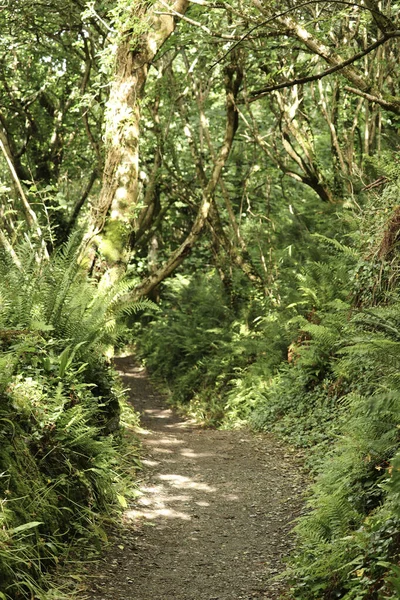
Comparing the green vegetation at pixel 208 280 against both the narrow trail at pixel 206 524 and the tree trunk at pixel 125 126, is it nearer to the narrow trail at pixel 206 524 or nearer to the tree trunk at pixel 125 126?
the tree trunk at pixel 125 126

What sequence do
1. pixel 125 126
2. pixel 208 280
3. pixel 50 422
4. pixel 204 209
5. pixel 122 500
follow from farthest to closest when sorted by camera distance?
pixel 208 280
pixel 204 209
pixel 125 126
pixel 122 500
pixel 50 422

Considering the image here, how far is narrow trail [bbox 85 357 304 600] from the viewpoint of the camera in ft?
16.5

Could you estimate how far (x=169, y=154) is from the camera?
58.7ft

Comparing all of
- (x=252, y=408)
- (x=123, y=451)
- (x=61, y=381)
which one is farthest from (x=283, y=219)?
(x=61, y=381)

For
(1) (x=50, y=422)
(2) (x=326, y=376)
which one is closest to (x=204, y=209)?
(2) (x=326, y=376)

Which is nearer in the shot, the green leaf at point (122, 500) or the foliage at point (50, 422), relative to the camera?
the foliage at point (50, 422)

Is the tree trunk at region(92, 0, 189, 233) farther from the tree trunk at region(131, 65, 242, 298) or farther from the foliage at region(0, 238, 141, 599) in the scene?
the tree trunk at region(131, 65, 242, 298)

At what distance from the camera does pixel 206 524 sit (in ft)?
21.0

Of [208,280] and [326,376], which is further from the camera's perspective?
[208,280]

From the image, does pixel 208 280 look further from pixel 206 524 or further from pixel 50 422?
pixel 50 422

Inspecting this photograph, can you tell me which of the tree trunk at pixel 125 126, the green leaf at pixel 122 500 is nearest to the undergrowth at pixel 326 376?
the green leaf at pixel 122 500

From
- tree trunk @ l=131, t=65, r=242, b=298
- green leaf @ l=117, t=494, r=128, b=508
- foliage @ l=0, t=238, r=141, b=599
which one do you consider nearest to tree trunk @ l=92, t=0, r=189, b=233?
foliage @ l=0, t=238, r=141, b=599

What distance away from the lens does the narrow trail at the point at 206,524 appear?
16.5 ft

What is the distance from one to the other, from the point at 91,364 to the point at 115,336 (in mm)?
656
